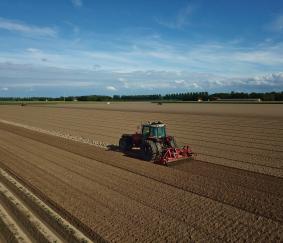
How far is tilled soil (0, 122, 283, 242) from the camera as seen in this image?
782cm

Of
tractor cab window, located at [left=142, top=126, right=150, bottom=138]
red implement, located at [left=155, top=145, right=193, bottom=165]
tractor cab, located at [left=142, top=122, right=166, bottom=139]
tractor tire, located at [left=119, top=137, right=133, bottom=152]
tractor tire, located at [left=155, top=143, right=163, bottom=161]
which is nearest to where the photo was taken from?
red implement, located at [left=155, top=145, right=193, bottom=165]

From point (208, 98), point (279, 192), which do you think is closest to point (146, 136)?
point (279, 192)

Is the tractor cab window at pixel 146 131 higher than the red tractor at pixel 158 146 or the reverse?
higher

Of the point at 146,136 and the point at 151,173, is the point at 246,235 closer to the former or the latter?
the point at 151,173

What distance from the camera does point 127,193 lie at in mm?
10445

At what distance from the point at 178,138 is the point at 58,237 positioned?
16.0 meters

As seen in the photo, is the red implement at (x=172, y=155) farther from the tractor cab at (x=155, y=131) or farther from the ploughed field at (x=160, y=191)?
the tractor cab at (x=155, y=131)

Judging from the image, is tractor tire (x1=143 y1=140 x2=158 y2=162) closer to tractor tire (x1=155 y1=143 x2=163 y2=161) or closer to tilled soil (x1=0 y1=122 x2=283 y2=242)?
tractor tire (x1=155 y1=143 x2=163 y2=161)

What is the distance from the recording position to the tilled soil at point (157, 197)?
7824 mm

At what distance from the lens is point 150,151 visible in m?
14.7

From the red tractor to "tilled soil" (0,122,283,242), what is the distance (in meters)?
0.46

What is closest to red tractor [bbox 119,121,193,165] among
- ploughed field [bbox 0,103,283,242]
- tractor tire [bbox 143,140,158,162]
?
tractor tire [bbox 143,140,158,162]

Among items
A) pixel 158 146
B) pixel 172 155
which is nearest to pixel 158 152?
pixel 158 146

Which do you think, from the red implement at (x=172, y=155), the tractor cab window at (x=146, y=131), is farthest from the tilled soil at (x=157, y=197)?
the tractor cab window at (x=146, y=131)
